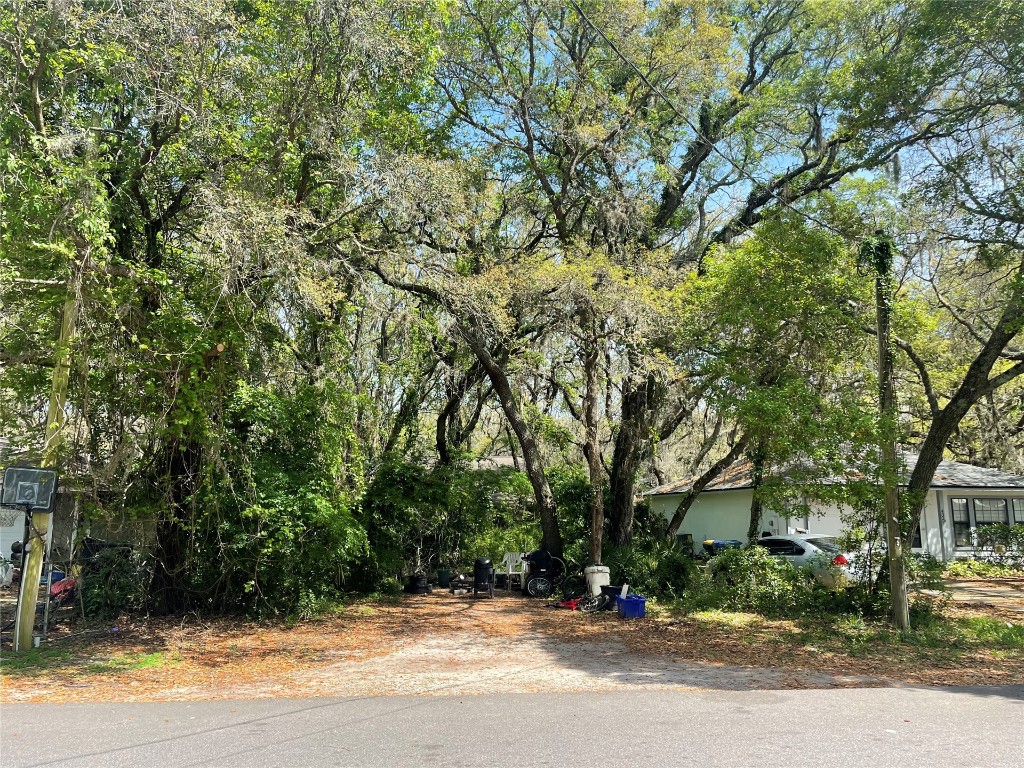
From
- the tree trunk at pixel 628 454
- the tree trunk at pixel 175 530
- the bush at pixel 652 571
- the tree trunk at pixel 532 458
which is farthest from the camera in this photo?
the tree trunk at pixel 628 454

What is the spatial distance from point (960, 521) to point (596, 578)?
1674cm

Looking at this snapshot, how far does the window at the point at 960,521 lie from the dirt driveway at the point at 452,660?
15315 mm

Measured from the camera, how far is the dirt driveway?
855 cm

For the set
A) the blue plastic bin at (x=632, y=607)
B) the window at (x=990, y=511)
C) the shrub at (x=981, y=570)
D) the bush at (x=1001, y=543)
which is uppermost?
→ the window at (x=990, y=511)

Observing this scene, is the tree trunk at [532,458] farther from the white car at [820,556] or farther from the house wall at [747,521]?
the house wall at [747,521]

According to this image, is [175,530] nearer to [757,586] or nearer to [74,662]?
[74,662]

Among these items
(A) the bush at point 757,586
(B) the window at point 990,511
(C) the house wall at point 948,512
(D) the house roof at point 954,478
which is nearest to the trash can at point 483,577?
(A) the bush at point 757,586

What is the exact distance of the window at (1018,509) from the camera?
991 inches

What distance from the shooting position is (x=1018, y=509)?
25.2 meters

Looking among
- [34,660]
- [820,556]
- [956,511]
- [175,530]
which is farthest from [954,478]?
[34,660]

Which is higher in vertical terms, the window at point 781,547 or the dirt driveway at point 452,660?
the window at point 781,547

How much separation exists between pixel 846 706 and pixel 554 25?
15.0 m

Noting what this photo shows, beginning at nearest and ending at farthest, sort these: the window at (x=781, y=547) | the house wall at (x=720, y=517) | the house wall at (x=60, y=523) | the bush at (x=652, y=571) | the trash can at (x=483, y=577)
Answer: the house wall at (x=60, y=523)
the bush at (x=652, y=571)
the trash can at (x=483, y=577)
the window at (x=781, y=547)
the house wall at (x=720, y=517)

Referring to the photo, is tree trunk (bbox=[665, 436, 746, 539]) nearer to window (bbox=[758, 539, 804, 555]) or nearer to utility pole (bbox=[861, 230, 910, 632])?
window (bbox=[758, 539, 804, 555])
